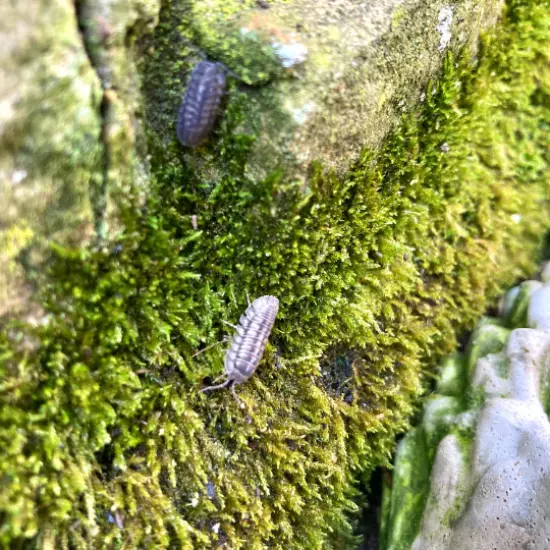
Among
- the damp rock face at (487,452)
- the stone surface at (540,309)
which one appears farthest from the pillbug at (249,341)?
the stone surface at (540,309)

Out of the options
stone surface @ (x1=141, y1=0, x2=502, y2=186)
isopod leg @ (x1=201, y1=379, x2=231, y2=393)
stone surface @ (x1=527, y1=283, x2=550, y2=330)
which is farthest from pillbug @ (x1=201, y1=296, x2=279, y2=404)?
stone surface @ (x1=527, y1=283, x2=550, y2=330)

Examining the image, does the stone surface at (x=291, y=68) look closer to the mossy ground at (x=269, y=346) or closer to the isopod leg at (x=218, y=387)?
the mossy ground at (x=269, y=346)

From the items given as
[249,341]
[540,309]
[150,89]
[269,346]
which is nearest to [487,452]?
[540,309]

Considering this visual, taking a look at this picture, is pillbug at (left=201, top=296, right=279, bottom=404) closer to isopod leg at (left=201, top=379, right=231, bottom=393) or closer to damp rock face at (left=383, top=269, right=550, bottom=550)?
isopod leg at (left=201, top=379, right=231, bottom=393)

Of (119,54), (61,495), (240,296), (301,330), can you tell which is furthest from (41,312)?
(301,330)

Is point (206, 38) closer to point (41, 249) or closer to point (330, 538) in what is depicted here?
point (41, 249)
